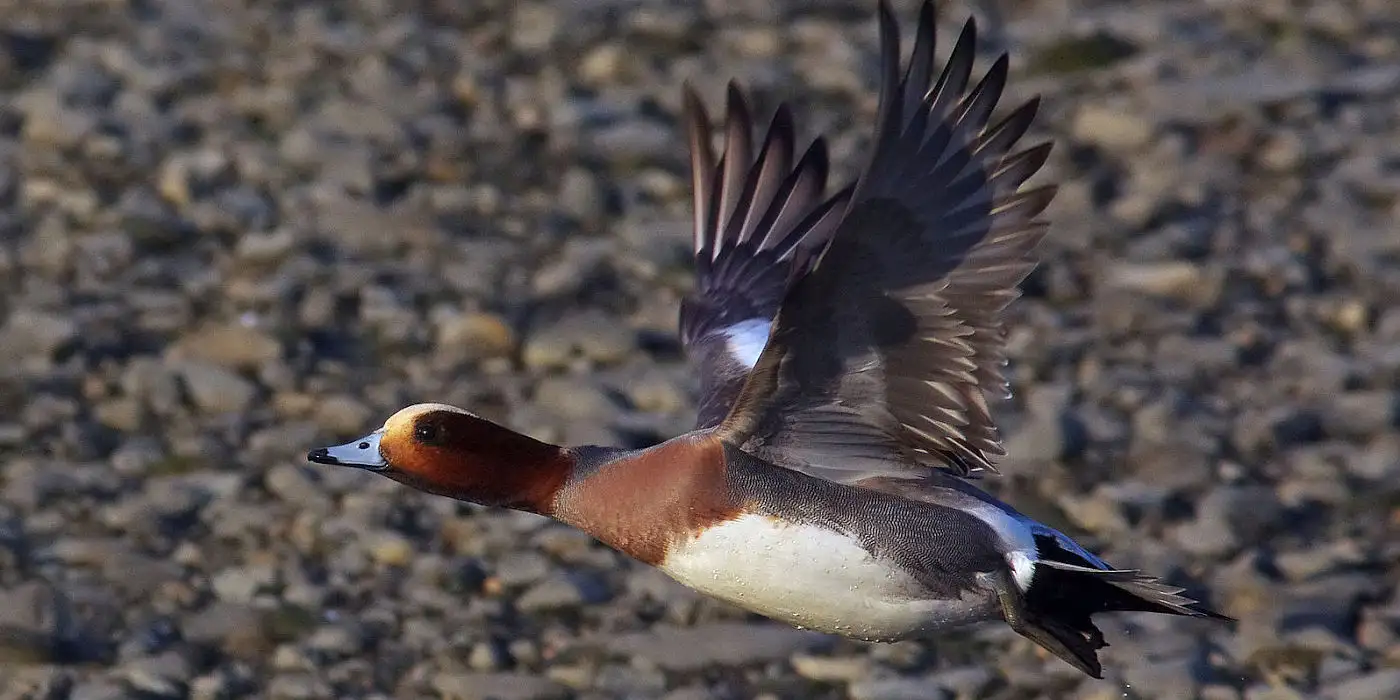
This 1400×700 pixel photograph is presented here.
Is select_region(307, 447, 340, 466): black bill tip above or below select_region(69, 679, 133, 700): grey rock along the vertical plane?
above

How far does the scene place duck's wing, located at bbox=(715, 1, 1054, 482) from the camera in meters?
4.44

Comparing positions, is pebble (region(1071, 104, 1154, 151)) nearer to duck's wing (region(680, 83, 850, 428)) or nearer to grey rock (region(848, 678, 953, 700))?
duck's wing (region(680, 83, 850, 428))

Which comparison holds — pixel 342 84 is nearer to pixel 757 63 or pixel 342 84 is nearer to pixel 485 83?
pixel 485 83

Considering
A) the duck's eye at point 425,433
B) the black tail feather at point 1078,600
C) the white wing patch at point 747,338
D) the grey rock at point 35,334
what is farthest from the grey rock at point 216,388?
the black tail feather at point 1078,600

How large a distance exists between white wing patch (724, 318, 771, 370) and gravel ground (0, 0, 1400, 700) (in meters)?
0.77

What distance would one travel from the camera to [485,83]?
9.46 meters

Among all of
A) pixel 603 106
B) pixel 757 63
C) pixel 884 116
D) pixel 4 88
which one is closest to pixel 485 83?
pixel 603 106

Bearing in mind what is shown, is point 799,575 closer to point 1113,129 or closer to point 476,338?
point 476,338

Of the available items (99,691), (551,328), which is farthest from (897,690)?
(551,328)

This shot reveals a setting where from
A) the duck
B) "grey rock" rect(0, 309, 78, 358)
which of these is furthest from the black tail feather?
"grey rock" rect(0, 309, 78, 358)

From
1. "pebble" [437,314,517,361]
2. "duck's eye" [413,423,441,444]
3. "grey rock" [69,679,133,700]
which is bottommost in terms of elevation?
"grey rock" [69,679,133,700]

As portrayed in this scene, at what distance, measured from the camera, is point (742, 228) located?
5918 mm

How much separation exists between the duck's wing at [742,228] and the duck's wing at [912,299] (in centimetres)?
81

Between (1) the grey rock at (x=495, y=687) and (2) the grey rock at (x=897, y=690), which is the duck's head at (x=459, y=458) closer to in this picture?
(1) the grey rock at (x=495, y=687)
